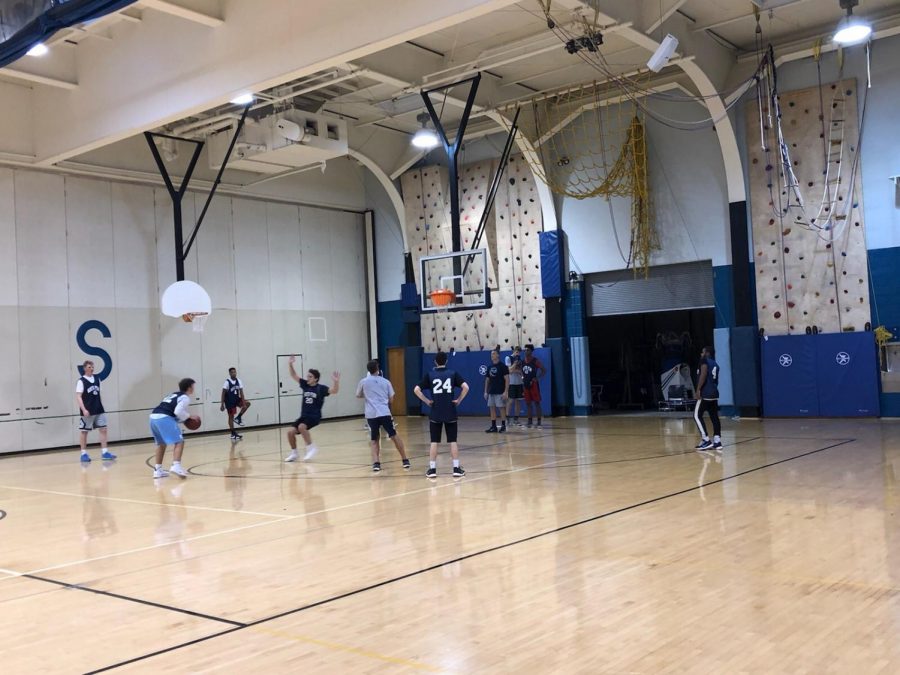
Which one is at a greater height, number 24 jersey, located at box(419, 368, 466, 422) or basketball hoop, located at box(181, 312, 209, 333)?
basketball hoop, located at box(181, 312, 209, 333)

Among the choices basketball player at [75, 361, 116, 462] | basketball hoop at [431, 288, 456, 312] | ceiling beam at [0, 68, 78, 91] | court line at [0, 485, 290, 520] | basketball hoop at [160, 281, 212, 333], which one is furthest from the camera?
basketball hoop at [160, 281, 212, 333]

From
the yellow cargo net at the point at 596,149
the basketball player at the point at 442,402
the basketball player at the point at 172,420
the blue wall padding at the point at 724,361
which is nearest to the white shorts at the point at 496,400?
the yellow cargo net at the point at 596,149

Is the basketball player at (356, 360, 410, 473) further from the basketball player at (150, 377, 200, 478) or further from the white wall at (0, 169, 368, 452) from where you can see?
the white wall at (0, 169, 368, 452)

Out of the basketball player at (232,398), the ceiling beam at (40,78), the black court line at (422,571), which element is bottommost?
the black court line at (422,571)

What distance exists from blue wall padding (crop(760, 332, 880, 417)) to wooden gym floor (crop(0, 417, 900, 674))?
18.2 ft

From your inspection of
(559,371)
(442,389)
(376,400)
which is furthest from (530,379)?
(442,389)

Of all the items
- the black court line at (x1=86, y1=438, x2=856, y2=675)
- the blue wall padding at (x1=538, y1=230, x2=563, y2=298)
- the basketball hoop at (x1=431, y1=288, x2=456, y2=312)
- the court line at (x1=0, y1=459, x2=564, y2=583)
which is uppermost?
the blue wall padding at (x1=538, y1=230, x2=563, y2=298)

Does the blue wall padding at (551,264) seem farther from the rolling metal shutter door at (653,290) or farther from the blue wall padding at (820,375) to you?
the blue wall padding at (820,375)

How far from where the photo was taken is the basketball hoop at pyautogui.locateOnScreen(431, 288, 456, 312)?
16.5m

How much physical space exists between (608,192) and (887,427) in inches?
303

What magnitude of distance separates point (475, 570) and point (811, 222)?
570 inches

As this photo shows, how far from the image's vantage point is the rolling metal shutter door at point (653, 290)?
19.5m

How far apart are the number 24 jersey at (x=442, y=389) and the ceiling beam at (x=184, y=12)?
6903 mm

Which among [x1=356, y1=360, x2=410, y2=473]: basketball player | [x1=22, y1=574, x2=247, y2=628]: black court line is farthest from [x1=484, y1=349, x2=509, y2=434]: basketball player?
[x1=22, y1=574, x2=247, y2=628]: black court line
